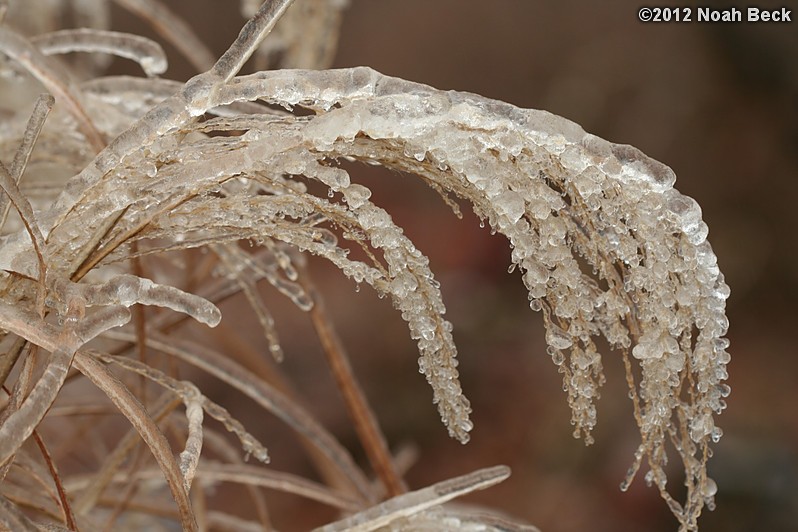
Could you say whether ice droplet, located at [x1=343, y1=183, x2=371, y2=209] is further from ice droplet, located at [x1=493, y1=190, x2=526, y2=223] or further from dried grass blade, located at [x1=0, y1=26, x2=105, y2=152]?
dried grass blade, located at [x1=0, y1=26, x2=105, y2=152]

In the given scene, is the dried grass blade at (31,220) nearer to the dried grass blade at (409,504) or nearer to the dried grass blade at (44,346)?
the dried grass blade at (44,346)

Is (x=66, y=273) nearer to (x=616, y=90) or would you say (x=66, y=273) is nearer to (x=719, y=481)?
(x=719, y=481)

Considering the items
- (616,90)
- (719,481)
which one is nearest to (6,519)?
(719,481)

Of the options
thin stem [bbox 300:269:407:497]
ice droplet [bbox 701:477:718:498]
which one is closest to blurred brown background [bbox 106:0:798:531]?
thin stem [bbox 300:269:407:497]
